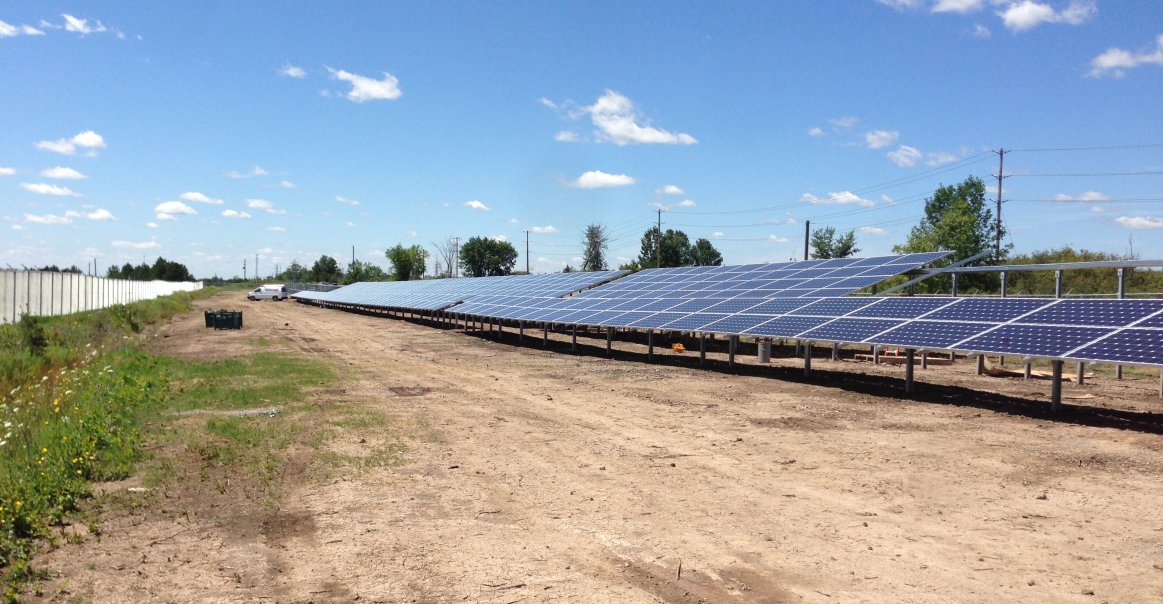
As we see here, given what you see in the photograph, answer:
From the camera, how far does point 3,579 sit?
6559 mm

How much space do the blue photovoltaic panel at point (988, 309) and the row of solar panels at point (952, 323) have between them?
0.07ft

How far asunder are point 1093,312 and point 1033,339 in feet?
6.37

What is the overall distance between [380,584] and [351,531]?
161cm

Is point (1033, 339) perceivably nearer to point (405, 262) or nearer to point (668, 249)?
point (668, 249)

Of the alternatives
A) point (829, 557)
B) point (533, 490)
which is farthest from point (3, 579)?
point (829, 557)

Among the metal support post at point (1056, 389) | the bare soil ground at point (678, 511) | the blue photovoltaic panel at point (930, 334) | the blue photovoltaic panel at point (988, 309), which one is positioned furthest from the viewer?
the blue photovoltaic panel at point (988, 309)

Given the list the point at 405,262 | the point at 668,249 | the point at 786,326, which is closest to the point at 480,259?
the point at 405,262

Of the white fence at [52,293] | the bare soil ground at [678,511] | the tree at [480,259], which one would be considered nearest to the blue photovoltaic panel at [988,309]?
the bare soil ground at [678,511]

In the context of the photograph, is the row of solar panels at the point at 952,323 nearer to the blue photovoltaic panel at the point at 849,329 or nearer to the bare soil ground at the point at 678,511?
the blue photovoltaic panel at the point at 849,329

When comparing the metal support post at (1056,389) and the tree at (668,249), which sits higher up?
the tree at (668,249)

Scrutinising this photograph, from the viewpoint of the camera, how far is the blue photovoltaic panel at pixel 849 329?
690 inches

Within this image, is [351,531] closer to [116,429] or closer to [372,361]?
[116,429]

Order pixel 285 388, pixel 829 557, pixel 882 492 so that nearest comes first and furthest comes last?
1. pixel 829 557
2. pixel 882 492
3. pixel 285 388

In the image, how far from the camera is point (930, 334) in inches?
643
